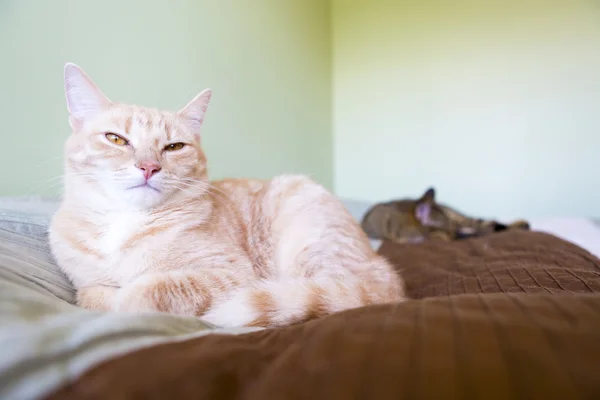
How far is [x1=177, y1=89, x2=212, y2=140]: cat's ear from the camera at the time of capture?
133cm

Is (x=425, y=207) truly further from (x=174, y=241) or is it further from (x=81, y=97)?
(x=81, y=97)

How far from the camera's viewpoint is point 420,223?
2992 millimetres

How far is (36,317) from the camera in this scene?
23.9 inches

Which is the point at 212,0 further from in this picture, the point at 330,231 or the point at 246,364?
the point at 246,364

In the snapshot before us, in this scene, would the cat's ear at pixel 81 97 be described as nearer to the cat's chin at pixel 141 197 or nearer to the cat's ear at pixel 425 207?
the cat's chin at pixel 141 197

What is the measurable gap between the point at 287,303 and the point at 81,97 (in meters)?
0.88

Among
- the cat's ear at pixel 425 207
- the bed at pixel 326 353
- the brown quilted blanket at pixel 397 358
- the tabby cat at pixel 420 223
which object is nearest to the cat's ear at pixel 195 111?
the bed at pixel 326 353

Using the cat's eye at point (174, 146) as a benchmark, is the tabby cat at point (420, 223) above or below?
below

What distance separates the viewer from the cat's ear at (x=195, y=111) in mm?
1326

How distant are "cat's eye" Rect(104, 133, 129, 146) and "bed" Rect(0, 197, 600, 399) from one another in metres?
0.49

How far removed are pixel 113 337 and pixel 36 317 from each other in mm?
152

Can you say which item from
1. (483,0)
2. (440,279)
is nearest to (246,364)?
(440,279)

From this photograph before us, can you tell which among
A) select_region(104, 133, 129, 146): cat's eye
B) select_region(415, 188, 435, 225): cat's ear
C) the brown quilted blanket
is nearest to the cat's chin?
select_region(104, 133, 129, 146): cat's eye

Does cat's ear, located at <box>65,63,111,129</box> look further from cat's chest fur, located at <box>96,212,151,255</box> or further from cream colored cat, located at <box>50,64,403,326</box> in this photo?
cat's chest fur, located at <box>96,212,151,255</box>
